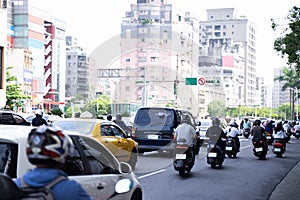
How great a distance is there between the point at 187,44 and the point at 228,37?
103576 mm

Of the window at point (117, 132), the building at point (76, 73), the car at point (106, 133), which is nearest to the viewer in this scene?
the car at point (106, 133)

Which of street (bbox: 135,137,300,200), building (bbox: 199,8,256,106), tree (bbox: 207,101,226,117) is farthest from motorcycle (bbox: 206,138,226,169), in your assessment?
building (bbox: 199,8,256,106)

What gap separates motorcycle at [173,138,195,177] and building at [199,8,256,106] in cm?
13506

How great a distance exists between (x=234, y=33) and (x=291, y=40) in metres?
133

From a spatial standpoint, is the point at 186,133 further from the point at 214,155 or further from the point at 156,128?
the point at 156,128

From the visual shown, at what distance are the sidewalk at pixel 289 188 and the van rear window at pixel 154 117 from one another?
500cm

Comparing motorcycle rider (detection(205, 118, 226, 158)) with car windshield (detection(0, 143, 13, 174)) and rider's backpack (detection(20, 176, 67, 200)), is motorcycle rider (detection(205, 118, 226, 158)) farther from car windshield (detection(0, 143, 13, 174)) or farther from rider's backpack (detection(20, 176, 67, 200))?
rider's backpack (detection(20, 176, 67, 200))

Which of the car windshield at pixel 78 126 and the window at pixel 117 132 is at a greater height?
the car windshield at pixel 78 126

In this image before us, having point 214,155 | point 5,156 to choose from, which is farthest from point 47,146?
point 214,155

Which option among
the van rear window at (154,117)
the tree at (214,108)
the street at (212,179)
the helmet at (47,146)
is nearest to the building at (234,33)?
the tree at (214,108)

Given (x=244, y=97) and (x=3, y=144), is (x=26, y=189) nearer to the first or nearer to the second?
(x=3, y=144)

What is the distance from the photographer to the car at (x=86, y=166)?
A: 471 cm

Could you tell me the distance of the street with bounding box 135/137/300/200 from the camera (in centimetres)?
1065

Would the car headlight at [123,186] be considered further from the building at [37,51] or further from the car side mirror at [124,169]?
the building at [37,51]
